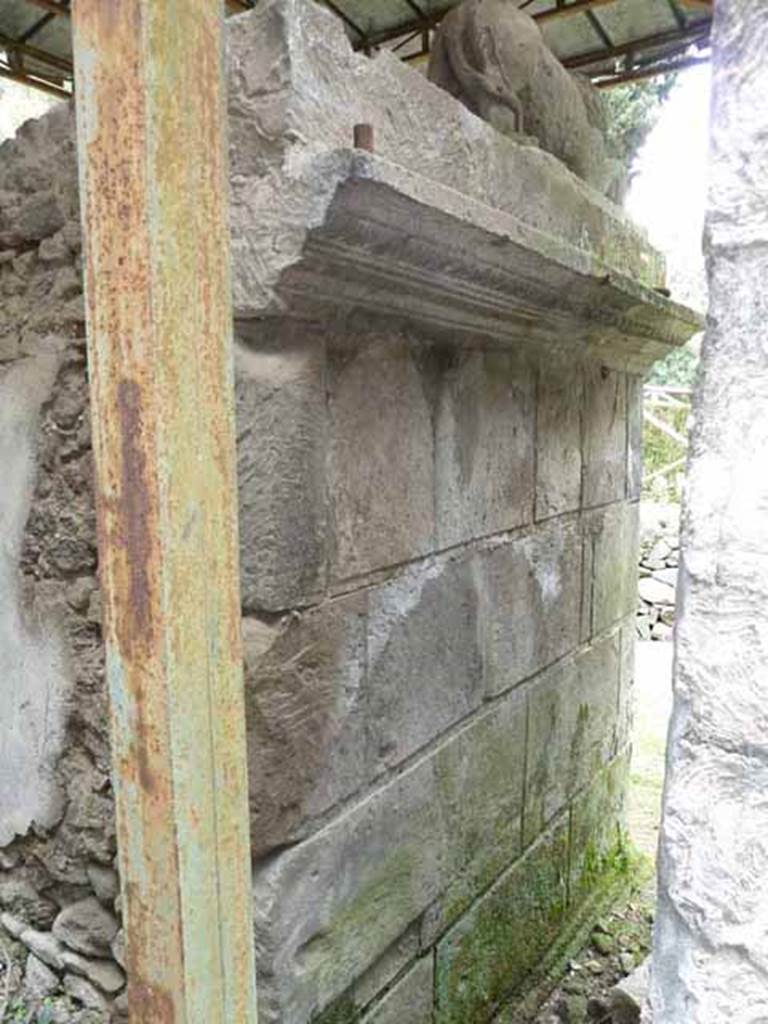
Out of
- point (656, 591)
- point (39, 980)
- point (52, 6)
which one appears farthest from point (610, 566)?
point (656, 591)

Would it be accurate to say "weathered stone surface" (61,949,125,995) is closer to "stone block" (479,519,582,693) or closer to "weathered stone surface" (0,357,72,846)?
"weathered stone surface" (0,357,72,846)

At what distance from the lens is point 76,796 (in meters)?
1.59

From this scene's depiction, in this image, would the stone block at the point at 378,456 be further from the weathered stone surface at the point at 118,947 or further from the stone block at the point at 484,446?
the weathered stone surface at the point at 118,947

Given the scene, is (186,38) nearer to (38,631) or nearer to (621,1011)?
(38,631)

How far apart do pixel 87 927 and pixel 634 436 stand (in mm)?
2222

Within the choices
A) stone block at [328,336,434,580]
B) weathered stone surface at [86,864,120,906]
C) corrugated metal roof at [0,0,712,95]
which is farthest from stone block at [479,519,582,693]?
corrugated metal roof at [0,0,712,95]

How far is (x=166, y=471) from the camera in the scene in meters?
0.69

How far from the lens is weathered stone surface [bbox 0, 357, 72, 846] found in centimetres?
159

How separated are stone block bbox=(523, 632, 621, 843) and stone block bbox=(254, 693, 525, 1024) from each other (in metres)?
0.10

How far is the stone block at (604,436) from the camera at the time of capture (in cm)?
242

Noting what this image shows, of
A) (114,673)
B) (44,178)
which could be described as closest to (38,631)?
(44,178)

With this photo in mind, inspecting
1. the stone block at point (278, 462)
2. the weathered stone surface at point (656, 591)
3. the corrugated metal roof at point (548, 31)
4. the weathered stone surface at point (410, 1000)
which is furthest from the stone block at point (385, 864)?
the weathered stone surface at point (656, 591)

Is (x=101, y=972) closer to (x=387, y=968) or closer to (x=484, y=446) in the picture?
(x=387, y=968)

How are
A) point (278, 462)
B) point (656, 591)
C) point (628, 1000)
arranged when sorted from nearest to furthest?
point (278, 462) → point (628, 1000) → point (656, 591)
